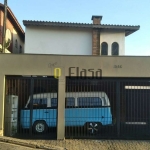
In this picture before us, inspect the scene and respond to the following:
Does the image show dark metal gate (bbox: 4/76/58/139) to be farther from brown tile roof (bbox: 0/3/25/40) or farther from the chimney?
the chimney

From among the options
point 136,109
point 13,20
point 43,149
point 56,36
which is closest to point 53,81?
point 43,149

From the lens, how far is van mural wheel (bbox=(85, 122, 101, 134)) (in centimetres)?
856

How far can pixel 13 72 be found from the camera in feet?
26.6

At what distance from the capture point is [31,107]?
26.9 feet

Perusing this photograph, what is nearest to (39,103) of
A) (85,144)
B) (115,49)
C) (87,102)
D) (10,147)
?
(87,102)

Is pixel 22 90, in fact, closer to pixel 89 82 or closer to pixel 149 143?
pixel 89 82

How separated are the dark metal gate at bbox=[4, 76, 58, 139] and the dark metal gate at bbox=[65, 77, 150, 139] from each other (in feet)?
2.05

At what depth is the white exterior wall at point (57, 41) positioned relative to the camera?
15188 mm

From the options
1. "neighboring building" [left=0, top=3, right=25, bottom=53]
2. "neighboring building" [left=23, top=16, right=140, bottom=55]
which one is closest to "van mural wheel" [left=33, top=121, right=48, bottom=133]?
"neighboring building" [left=23, top=16, right=140, bottom=55]

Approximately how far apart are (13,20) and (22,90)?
9.84m

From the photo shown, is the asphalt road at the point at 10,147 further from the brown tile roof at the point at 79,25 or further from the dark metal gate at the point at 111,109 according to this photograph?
the brown tile roof at the point at 79,25

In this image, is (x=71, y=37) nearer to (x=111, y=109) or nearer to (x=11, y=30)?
(x=11, y=30)

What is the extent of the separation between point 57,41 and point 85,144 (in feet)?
30.8

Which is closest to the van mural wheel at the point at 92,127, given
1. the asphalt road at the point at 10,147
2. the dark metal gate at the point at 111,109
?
the dark metal gate at the point at 111,109
